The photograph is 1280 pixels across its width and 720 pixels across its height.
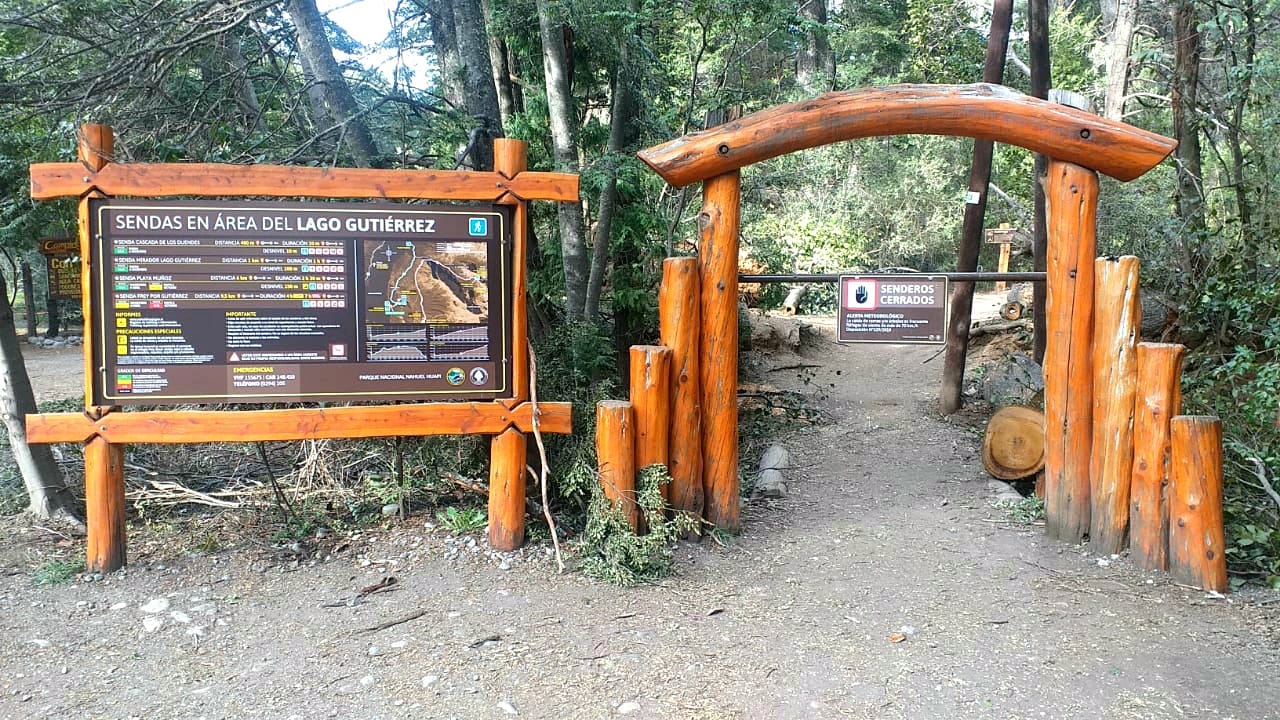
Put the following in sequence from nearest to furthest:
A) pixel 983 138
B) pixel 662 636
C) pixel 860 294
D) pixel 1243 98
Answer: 1. pixel 662 636
2. pixel 983 138
3. pixel 860 294
4. pixel 1243 98

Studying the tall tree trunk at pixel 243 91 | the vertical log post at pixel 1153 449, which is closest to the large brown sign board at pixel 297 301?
the tall tree trunk at pixel 243 91

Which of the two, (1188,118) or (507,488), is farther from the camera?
(1188,118)

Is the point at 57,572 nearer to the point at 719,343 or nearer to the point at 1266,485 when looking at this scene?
the point at 719,343

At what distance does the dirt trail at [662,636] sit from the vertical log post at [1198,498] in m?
0.19

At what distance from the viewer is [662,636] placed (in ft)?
14.0

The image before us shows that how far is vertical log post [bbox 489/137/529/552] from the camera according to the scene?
5211 millimetres

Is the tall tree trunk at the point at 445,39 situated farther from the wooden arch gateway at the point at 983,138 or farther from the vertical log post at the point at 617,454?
the vertical log post at the point at 617,454

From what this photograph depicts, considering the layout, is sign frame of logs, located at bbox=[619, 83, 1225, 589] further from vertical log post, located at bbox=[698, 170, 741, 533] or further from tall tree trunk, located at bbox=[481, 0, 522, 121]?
tall tree trunk, located at bbox=[481, 0, 522, 121]

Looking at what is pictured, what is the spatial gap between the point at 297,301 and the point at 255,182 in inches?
27.7

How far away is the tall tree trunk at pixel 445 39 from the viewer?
8.52m

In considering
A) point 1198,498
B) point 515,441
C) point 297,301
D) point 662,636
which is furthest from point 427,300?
point 1198,498

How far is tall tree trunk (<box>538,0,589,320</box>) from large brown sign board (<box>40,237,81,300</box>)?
1485 cm

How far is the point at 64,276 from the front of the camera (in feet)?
59.6

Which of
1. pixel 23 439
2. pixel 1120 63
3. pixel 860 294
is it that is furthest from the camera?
pixel 1120 63
